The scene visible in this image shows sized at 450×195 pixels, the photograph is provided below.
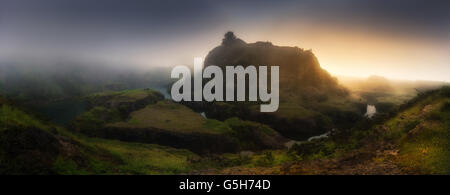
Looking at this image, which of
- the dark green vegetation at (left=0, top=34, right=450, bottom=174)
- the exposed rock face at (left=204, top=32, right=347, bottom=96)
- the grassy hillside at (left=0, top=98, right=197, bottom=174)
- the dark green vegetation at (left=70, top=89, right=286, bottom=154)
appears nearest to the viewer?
the grassy hillside at (left=0, top=98, right=197, bottom=174)

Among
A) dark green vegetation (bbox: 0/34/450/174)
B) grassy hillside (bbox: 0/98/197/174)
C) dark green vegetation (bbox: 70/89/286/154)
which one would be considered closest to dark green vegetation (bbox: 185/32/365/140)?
dark green vegetation (bbox: 0/34/450/174)

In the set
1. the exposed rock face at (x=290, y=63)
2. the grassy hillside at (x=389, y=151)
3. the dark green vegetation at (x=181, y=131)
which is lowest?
the dark green vegetation at (x=181, y=131)

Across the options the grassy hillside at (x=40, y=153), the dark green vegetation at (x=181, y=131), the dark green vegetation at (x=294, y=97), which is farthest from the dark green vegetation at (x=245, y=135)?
the dark green vegetation at (x=294, y=97)

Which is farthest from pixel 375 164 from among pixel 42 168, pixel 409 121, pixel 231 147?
pixel 231 147

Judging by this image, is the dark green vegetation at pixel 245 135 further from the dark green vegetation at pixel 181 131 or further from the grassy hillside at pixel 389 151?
the dark green vegetation at pixel 181 131

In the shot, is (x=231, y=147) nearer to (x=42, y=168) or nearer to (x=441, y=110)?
(x=441, y=110)

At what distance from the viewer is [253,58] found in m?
138

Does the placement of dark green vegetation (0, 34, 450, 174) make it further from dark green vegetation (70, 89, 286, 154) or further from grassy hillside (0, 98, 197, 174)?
dark green vegetation (70, 89, 286, 154)

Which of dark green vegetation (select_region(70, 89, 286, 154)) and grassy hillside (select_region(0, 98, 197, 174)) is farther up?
grassy hillside (select_region(0, 98, 197, 174))

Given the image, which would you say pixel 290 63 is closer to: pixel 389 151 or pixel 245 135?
pixel 245 135

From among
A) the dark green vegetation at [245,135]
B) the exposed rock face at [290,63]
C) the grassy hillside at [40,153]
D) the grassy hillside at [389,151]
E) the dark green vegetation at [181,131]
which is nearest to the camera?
the grassy hillside at [40,153]

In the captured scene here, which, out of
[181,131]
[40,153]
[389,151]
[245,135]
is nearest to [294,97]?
[245,135]

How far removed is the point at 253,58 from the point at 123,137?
3679 inches

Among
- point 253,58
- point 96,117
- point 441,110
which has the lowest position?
point 96,117
